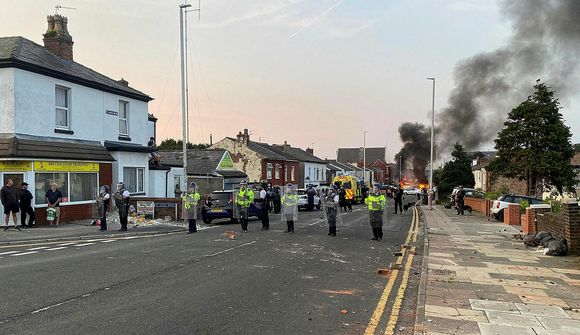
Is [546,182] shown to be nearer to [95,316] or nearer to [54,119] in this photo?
[54,119]

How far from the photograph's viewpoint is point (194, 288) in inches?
290

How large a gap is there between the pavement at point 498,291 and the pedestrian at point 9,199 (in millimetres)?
13027

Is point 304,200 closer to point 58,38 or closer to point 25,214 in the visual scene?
point 58,38

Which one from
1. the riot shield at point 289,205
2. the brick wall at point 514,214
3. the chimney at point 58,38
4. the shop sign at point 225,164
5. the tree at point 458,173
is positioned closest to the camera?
the riot shield at point 289,205

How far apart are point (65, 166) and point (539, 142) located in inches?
992

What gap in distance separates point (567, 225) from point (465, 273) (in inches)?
162

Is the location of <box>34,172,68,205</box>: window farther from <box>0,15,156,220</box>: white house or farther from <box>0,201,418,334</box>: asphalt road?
<box>0,201,418,334</box>: asphalt road

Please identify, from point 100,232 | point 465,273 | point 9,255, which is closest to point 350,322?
point 465,273

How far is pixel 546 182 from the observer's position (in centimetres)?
2930

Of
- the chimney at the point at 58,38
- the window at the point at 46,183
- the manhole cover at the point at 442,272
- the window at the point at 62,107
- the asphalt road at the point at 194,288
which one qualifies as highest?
the chimney at the point at 58,38

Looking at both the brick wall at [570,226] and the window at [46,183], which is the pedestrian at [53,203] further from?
the brick wall at [570,226]

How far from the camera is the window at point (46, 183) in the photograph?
17156 mm

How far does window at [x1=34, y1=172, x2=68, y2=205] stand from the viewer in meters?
17.2

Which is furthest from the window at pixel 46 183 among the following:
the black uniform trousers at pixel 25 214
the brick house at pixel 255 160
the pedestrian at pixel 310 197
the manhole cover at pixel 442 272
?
the brick house at pixel 255 160
